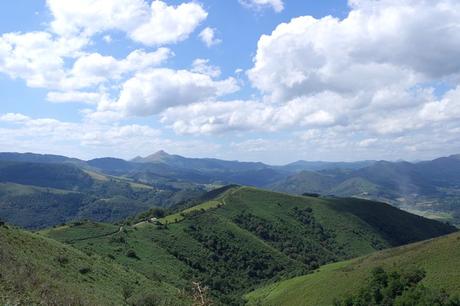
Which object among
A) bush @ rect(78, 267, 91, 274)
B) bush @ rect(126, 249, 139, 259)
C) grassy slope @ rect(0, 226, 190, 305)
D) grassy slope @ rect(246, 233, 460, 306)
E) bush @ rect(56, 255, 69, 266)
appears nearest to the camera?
grassy slope @ rect(0, 226, 190, 305)

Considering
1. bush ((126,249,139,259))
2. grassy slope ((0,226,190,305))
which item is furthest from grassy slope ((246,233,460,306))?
grassy slope ((0,226,190,305))

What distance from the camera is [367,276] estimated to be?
316 ft

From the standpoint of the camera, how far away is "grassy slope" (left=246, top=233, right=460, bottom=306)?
273 ft

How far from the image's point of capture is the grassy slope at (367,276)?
83.1 meters

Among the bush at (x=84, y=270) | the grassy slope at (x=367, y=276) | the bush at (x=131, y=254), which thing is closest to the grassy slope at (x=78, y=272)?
the bush at (x=84, y=270)

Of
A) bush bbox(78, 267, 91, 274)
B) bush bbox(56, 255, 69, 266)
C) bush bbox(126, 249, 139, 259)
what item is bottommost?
bush bbox(126, 249, 139, 259)

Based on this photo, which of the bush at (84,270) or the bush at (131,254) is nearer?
the bush at (84,270)

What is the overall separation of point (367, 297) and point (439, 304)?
16544mm

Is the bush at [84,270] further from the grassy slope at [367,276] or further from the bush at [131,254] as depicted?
the bush at [131,254]

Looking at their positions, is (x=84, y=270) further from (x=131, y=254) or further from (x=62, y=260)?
(x=131, y=254)

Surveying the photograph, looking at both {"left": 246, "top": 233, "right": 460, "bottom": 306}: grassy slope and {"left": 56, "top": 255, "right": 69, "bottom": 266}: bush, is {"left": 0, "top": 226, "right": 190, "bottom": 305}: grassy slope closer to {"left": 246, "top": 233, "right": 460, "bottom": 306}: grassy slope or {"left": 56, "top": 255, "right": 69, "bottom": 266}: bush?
{"left": 56, "top": 255, "right": 69, "bottom": 266}: bush

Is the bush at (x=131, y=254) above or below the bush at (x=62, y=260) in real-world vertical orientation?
below

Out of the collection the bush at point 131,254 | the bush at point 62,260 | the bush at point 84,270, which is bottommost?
the bush at point 131,254

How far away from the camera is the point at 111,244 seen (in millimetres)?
141875
